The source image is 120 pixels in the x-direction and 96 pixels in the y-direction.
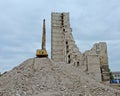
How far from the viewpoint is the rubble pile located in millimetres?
12036

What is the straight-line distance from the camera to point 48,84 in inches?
512

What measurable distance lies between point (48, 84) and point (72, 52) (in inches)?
622

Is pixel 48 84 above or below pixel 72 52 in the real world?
below

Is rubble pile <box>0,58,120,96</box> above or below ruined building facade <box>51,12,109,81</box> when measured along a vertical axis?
below

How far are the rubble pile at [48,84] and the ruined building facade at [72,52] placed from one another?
1143 centimetres

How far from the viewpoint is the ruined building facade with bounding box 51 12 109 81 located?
26797mm

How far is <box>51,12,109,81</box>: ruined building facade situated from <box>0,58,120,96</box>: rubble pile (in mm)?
11430

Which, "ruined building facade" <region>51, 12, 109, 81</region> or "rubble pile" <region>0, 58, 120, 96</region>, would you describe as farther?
"ruined building facade" <region>51, 12, 109, 81</region>

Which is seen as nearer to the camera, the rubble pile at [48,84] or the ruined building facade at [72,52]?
the rubble pile at [48,84]

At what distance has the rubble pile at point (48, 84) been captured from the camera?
12036mm

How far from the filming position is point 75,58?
27.8 metres

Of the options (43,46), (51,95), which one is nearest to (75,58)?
(43,46)

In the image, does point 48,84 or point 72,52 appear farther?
point 72,52

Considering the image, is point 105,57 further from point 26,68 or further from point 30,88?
point 30,88
